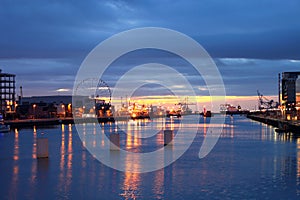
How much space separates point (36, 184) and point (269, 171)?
10334 mm

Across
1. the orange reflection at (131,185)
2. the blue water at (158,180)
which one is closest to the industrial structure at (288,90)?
the blue water at (158,180)

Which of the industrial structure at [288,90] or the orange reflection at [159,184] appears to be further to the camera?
the industrial structure at [288,90]

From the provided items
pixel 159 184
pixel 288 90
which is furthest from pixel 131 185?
pixel 288 90

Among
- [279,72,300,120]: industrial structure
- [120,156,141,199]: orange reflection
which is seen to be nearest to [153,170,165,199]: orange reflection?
[120,156,141,199]: orange reflection

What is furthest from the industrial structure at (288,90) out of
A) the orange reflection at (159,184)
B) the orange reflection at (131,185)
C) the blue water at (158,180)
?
the orange reflection at (131,185)

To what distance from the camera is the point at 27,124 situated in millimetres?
90000

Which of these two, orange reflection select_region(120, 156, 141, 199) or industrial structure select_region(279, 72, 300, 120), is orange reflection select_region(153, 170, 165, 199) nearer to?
orange reflection select_region(120, 156, 141, 199)

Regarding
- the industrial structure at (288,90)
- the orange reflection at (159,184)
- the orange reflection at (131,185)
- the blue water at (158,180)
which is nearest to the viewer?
the orange reflection at (131,185)

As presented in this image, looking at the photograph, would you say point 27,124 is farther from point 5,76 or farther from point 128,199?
point 128,199

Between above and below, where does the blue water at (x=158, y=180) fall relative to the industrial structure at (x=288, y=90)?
below

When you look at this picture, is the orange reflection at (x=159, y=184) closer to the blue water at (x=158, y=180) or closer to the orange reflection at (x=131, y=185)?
the blue water at (x=158, y=180)

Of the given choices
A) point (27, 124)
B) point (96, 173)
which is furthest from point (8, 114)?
point (96, 173)

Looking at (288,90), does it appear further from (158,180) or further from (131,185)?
(131,185)

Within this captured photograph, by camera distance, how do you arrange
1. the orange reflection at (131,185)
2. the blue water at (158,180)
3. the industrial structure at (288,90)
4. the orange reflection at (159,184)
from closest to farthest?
the orange reflection at (131,185) < the blue water at (158,180) < the orange reflection at (159,184) < the industrial structure at (288,90)
